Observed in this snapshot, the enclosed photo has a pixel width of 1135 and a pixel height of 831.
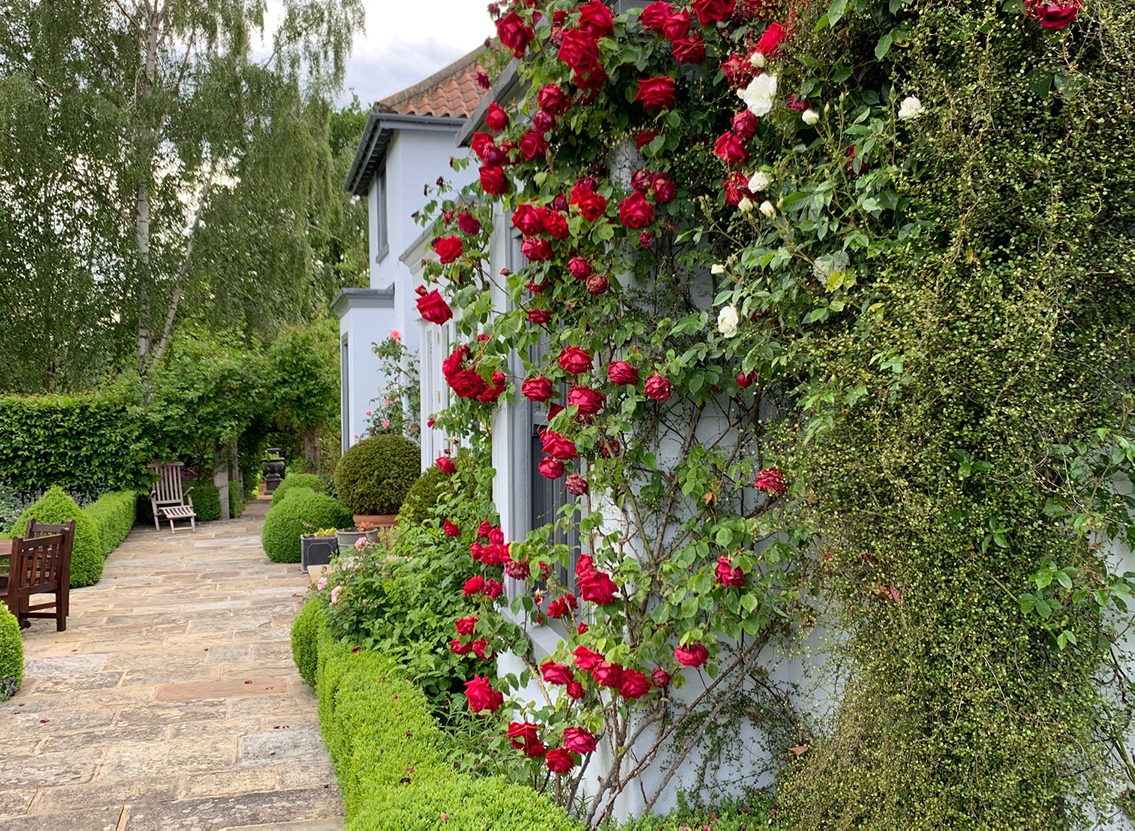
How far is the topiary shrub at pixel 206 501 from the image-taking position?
17147 millimetres

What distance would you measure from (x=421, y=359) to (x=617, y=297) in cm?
733

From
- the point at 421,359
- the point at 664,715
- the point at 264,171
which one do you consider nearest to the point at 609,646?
the point at 664,715

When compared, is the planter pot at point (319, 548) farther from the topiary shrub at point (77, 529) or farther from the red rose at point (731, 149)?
the red rose at point (731, 149)

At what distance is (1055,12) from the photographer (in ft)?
5.51

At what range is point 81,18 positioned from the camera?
16.1 metres

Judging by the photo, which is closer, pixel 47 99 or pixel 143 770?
pixel 143 770

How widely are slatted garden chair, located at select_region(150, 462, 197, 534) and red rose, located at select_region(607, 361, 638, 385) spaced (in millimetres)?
14867

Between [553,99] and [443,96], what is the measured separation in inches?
427

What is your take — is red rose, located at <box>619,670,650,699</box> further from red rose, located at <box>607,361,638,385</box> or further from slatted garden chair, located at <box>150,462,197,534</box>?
slatted garden chair, located at <box>150,462,197,534</box>

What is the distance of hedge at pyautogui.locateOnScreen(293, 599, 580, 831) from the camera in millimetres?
2781

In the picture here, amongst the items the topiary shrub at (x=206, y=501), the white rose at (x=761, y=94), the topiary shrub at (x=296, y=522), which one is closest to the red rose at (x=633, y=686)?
the white rose at (x=761, y=94)

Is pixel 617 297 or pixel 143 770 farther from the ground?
pixel 617 297

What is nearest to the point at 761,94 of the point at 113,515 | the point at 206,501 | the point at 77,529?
the point at 77,529

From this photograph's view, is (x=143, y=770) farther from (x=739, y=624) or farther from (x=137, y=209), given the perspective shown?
(x=137, y=209)
